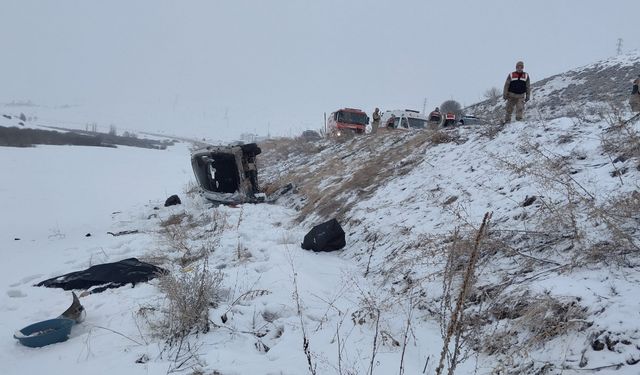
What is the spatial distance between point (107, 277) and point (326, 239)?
11.7 ft

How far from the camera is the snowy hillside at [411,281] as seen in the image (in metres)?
3.18

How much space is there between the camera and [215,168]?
15609 mm

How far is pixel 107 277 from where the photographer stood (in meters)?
6.40

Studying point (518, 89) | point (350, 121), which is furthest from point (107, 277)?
point (350, 121)

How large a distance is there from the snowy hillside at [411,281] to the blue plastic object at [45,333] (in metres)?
0.11

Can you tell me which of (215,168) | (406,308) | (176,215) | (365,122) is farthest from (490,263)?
(365,122)

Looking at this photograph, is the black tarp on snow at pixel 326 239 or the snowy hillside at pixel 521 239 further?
the black tarp on snow at pixel 326 239

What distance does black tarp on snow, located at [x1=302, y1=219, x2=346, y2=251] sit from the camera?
6926mm

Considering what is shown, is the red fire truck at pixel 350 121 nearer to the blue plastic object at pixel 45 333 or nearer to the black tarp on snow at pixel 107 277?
the black tarp on snow at pixel 107 277

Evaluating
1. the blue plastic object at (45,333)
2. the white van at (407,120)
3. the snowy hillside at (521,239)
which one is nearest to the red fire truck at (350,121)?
the white van at (407,120)

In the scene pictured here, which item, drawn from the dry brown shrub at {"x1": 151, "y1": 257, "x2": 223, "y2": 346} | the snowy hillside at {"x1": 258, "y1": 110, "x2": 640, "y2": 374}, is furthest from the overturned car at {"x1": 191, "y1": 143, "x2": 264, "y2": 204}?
the dry brown shrub at {"x1": 151, "y1": 257, "x2": 223, "y2": 346}

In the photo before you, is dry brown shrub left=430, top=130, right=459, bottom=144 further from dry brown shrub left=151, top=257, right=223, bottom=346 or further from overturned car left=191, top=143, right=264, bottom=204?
dry brown shrub left=151, top=257, right=223, bottom=346

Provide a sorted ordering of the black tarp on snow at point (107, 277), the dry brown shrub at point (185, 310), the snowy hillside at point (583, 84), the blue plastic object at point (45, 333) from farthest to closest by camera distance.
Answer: the snowy hillside at point (583, 84) < the black tarp on snow at point (107, 277) < the blue plastic object at point (45, 333) < the dry brown shrub at point (185, 310)

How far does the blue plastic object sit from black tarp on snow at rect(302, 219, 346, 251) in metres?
3.64
